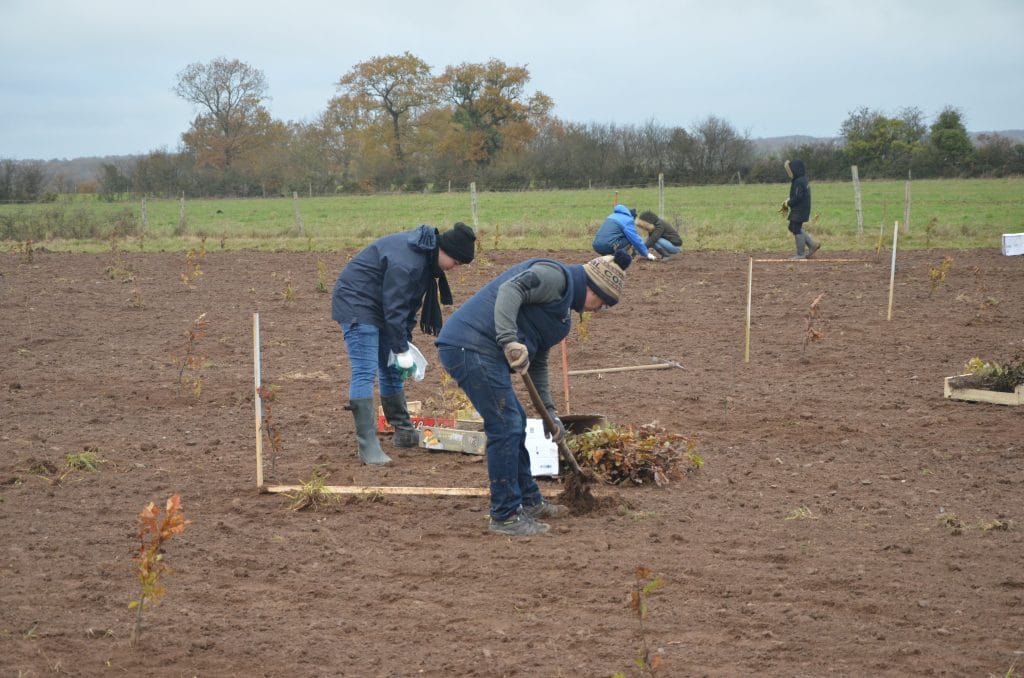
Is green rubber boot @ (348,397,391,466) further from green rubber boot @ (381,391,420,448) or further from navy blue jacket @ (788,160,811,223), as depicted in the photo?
navy blue jacket @ (788,160,811,223)

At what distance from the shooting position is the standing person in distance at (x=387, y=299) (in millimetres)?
7168

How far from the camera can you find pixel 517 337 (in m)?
5.59

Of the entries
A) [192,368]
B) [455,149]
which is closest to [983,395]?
[192,368]

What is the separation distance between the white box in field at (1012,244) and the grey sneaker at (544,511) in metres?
13.6

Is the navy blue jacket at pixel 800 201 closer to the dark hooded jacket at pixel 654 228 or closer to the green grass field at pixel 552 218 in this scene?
the green grass field at pixel 552 218

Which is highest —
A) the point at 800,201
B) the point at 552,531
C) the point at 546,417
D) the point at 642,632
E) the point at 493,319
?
the point at 800,201

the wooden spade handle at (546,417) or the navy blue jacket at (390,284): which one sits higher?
the navy blue jacket at (390,284)

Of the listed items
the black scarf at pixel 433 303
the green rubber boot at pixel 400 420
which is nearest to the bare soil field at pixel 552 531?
the green rubber boot at pixel 400 420

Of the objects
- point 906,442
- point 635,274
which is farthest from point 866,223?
point 906,442

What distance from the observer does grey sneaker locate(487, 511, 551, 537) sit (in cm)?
589

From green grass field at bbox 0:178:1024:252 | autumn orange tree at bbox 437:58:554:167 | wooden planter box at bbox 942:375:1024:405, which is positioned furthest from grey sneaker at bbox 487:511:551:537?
autumn orange tree at bbox 437:58:554:167

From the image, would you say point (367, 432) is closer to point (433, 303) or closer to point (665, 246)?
point (433, 303)

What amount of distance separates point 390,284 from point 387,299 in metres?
0.10

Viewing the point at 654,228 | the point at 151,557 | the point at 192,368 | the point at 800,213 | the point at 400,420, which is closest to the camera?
the point at 151,557
